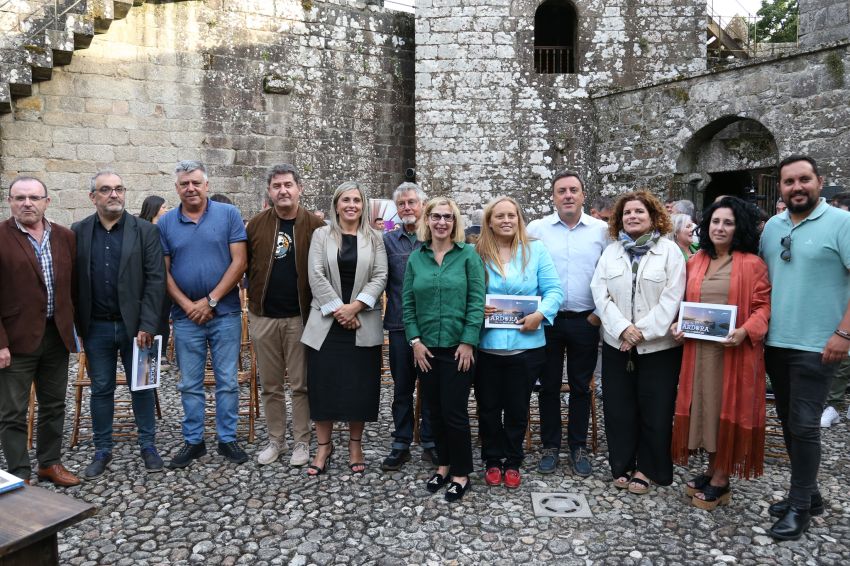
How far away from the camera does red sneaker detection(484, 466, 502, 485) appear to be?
399 cm

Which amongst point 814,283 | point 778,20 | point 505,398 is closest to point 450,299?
Answer: point 505,398

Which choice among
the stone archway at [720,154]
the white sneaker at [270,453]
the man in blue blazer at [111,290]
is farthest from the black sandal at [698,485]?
the stone archway at [720,154]

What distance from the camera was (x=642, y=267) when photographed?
3.81 metres

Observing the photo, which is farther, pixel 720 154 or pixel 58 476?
pixel 720 154

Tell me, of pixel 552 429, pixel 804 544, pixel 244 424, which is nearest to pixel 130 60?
pixel 244 424

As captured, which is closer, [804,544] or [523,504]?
[804,544]

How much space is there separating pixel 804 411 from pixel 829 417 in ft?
6.99

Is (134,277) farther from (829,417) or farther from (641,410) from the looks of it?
(829,417)

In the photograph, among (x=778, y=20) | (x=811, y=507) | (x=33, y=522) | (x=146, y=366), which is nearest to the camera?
(x=33, y=522)

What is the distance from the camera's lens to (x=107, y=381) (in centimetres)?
423

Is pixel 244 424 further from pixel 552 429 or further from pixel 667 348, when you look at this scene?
pixel 667 348

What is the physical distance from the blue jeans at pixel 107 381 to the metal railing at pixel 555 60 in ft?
29.9

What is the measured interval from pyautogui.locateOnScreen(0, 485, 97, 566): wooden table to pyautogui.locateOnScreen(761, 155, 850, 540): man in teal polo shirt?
338 cm

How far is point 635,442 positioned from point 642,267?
111 centimetres
